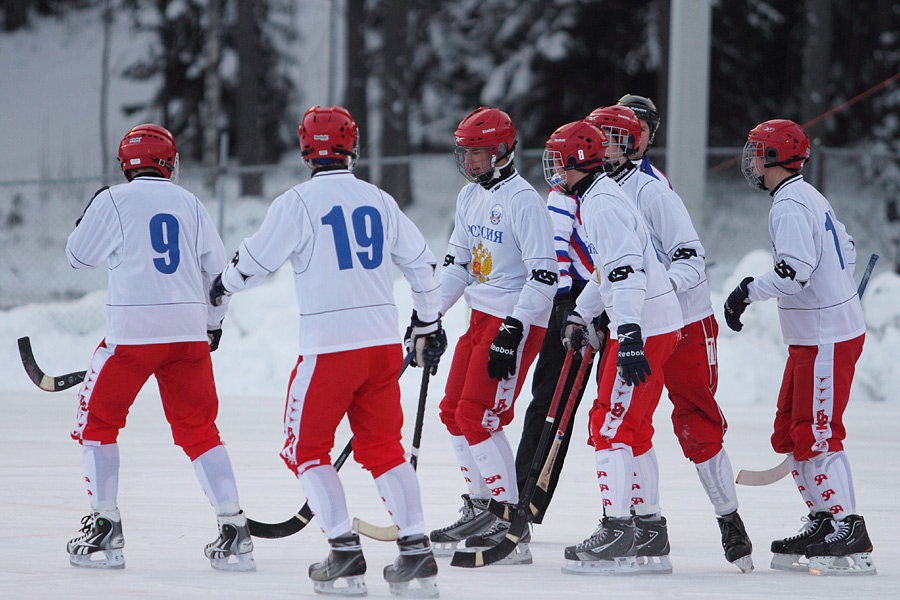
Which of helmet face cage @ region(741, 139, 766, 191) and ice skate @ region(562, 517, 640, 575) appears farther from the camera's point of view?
helmet face cage @ region(741, 139, 766, 191)

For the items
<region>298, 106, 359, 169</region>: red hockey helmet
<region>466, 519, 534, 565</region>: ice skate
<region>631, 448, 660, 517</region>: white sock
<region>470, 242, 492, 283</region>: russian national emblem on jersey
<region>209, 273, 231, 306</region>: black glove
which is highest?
<region>298, 106, 359, 169</region>: red hockey helmet

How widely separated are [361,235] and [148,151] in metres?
1.09

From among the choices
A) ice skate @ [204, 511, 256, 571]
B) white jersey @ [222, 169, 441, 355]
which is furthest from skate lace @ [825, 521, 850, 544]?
ice skate @ [204, 511, 256, 571]

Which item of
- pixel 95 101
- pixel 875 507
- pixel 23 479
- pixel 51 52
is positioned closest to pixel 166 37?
pixel 95 101

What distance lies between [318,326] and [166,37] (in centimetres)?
2224

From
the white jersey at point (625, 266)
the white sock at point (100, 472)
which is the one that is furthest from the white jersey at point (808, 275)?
the white sock at point (100, 472)

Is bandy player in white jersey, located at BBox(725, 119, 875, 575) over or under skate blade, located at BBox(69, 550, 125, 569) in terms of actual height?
over

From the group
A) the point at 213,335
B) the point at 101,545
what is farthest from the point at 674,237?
the point at 101,545

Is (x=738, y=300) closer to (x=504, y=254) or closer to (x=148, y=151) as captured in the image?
(x=504, y=254)

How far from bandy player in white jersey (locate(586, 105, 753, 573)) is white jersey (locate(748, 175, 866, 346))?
0.90 ft

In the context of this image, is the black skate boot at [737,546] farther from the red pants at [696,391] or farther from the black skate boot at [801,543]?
the red pants at [696,391]

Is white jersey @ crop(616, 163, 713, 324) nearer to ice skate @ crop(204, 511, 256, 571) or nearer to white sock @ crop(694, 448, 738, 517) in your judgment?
white sock @ crop(694, 448, 738, 517)

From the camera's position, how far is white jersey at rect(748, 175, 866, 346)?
4.54m

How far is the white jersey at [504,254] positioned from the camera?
471 centimetres
